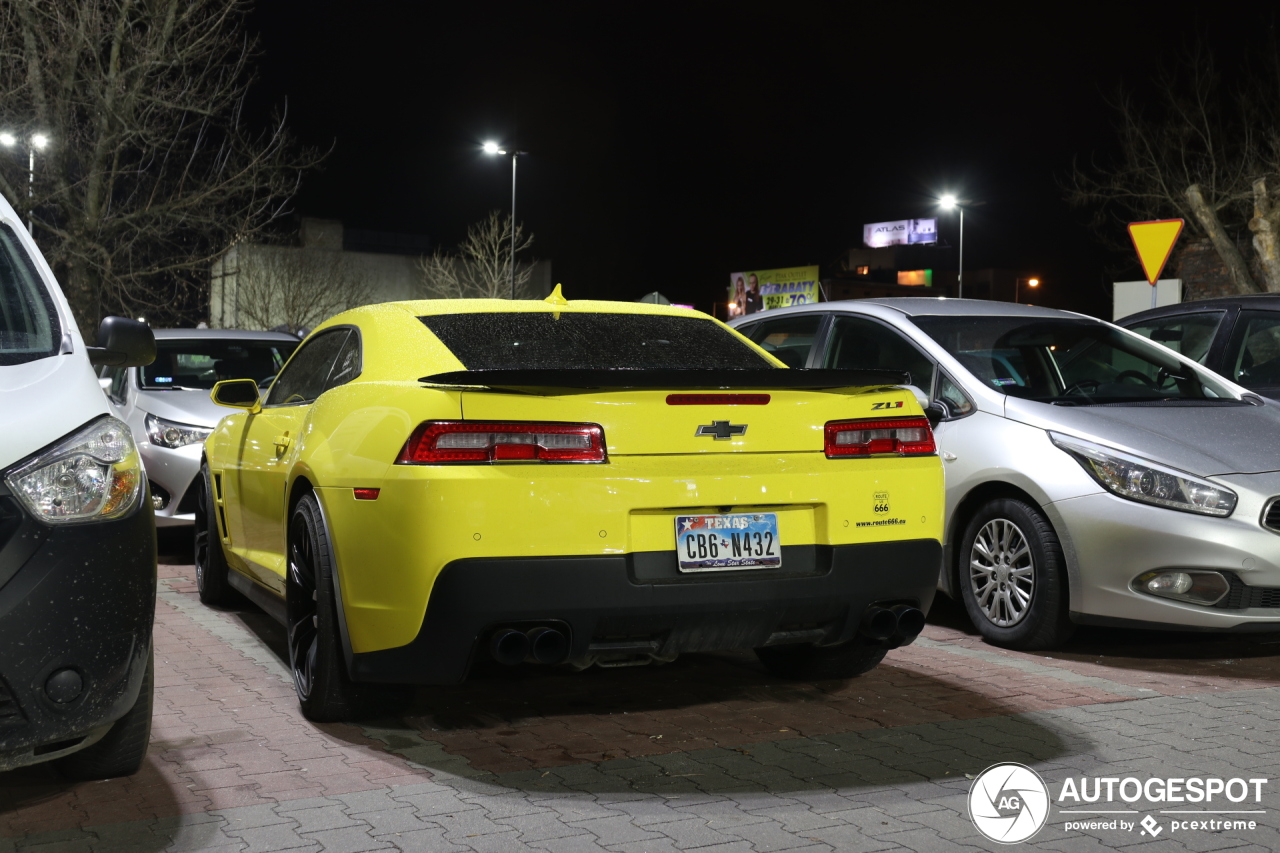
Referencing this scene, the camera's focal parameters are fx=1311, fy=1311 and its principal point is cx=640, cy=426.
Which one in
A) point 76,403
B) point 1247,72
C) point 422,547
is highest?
point 1247,72

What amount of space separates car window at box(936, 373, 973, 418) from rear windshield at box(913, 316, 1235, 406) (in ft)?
0.46

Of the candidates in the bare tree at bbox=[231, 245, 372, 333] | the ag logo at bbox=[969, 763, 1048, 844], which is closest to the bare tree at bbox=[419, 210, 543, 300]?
the bare tree at bbox=[231, 245, 372, 333]

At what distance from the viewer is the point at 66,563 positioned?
3.31 m

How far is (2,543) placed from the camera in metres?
3.22

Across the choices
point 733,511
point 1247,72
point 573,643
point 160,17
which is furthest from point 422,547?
point 1247,72

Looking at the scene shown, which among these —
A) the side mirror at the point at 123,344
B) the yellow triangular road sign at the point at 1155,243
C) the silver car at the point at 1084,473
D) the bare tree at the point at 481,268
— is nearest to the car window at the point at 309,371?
the side mirror at the point at 123,344

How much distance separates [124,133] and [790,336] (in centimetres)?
1695

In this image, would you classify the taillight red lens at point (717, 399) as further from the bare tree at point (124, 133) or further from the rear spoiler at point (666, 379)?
the bare tree at point (124, 133)

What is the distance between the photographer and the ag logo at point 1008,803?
12.0ft

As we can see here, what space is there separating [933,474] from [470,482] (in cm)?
165

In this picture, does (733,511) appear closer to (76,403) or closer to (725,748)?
(725,748)

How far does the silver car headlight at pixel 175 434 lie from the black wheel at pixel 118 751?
5.06 metres

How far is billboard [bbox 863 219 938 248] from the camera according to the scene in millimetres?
113250

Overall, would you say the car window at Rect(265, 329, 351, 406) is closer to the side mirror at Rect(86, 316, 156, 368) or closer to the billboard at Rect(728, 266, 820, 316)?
the side mirror at Rect(86, 316, 156, 368)
